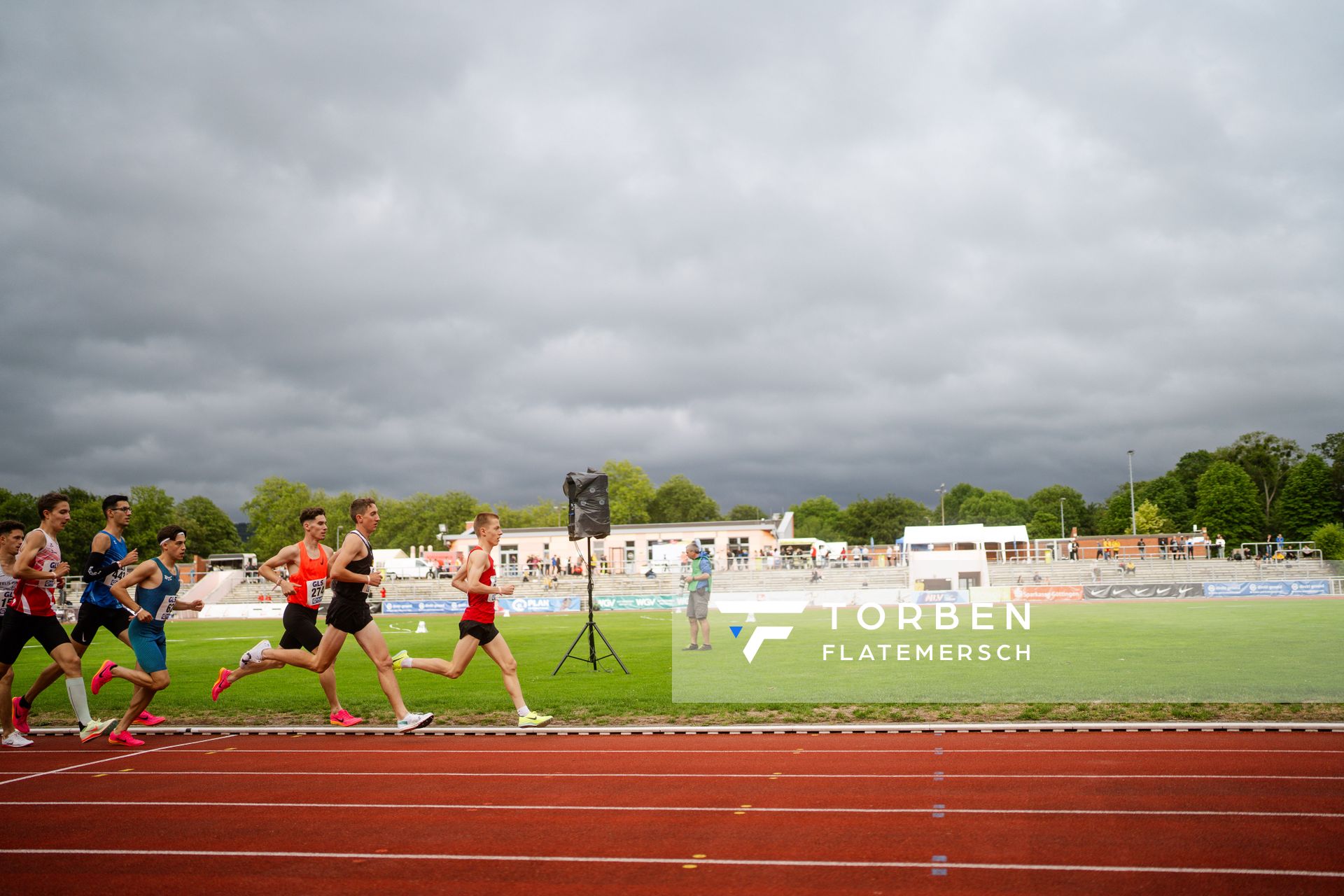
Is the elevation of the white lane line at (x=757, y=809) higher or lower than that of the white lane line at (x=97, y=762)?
higher

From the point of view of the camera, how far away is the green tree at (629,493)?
9506 centimetres

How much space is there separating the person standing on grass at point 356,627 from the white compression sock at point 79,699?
1676 mm

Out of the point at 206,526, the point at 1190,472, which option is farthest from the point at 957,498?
the point at 206,526

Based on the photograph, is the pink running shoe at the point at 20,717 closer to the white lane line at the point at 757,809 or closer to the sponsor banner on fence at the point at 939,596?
the white lane line at the point at 757,809

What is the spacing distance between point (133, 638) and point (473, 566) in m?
3.59

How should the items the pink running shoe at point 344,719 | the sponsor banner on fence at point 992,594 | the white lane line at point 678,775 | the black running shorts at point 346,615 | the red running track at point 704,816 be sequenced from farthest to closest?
1. the sponsor banner on fence at point 992,594
2. the pink running shoe at point 344,719
3. the black running shorts at point 346,615
4. the white lane line at point 678,775
5. the red running track at point 704,816

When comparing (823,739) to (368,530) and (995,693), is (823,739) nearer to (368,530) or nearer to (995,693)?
(995,693)

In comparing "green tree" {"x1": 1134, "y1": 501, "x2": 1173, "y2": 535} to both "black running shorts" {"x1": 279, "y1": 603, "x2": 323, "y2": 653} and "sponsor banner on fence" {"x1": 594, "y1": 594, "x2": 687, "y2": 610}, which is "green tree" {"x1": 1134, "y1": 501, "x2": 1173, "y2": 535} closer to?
"sponsor banner on fence" {"x1": 594, "y1": 594, "x2": 687, "y2": 610}

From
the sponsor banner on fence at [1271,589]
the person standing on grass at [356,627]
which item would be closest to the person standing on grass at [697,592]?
the person standing on grass at [356,627]

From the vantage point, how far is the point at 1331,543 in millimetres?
42188

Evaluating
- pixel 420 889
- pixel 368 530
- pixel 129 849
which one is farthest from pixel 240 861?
pixel 368 530

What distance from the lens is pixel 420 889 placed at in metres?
5.00

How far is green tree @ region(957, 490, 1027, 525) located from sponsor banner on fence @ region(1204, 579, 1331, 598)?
104 metres

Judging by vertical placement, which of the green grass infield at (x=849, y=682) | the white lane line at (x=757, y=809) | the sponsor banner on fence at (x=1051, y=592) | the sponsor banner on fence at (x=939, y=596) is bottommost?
the sponsor banner on fence at (x=1051, y=592)
